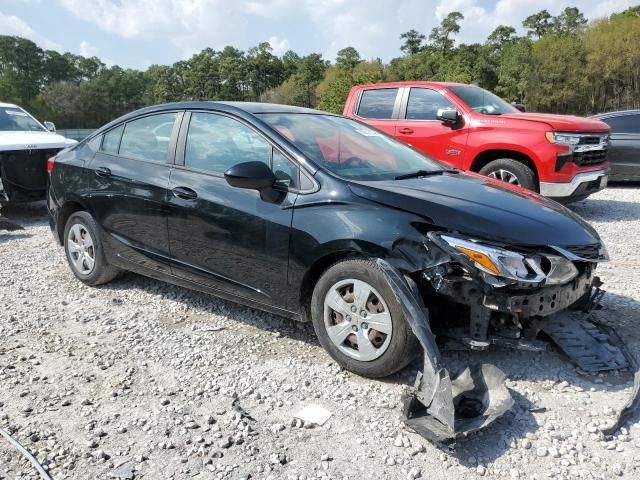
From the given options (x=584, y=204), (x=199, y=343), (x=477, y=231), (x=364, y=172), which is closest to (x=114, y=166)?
(x=199, y=343)

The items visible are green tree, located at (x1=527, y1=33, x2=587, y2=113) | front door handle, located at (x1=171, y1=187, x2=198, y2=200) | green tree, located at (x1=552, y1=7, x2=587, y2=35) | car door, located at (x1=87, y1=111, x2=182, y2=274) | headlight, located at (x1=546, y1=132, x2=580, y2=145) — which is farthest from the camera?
green tree, located at (x1=552, y1=7, x2=587, y2=35)

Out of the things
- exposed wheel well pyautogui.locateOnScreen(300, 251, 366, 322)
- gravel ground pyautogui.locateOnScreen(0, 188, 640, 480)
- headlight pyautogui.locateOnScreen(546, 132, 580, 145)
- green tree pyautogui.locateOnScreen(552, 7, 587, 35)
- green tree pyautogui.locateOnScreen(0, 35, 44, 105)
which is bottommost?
gravel ground pyautogui.locateOnScreen(0, 188, 640, 480)

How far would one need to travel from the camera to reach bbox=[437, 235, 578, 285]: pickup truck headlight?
111 inches

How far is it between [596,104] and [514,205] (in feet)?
166

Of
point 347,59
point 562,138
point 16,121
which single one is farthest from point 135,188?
point 347,59

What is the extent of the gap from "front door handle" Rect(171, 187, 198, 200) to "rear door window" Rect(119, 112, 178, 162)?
371mm

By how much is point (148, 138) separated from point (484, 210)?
2732 millimetres

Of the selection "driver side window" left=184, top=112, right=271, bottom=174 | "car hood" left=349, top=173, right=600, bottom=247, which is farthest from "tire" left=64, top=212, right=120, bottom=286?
"car hood" left=349, top=173, right=600, bottom=247

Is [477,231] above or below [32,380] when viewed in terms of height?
above

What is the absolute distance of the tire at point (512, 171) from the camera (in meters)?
7.27

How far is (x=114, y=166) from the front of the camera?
4496 millimetres

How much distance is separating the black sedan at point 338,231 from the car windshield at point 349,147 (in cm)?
2

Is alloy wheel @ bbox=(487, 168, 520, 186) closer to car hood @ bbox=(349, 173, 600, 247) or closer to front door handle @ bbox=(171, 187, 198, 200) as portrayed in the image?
car hood @ bbox=(349, 173, 600, 247)

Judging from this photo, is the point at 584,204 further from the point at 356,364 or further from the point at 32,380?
the point at 32,380
